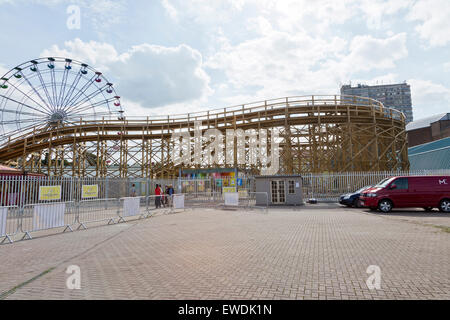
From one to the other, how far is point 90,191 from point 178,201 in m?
5.30

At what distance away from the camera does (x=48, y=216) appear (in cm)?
988

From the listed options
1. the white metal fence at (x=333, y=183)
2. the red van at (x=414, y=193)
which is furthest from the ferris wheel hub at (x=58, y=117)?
the red van at (x=414, y=193)

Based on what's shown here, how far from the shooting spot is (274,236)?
8445mm

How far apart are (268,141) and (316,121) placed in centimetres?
599

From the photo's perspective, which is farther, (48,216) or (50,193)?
(50,193)

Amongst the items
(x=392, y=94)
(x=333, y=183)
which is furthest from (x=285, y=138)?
(x=392, y=94)

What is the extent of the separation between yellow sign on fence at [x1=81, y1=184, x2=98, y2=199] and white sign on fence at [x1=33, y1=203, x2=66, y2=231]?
4185mm

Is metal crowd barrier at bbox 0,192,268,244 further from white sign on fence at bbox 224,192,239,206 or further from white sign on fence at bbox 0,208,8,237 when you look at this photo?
white sign on fence at bbox 224,192,239,206

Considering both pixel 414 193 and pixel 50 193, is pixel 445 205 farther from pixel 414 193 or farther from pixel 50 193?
pixel 50 193

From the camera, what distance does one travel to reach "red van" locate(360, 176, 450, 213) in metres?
13.9

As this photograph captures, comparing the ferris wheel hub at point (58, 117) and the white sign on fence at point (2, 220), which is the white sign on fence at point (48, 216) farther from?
the ferris wheel hub at point (58, 117)
